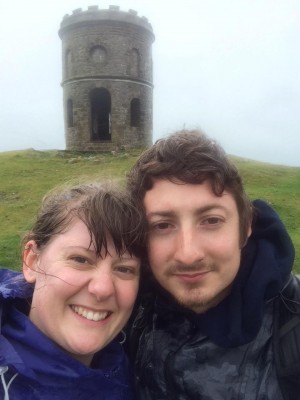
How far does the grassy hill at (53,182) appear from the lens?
12266 mm

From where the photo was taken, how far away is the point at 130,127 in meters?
25.8

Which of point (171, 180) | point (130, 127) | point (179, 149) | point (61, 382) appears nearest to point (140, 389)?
point (61, 382)

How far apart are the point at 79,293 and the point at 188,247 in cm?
60

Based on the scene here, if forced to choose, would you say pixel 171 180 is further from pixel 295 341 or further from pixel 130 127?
pixel 130 127

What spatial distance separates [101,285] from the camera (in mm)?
2426

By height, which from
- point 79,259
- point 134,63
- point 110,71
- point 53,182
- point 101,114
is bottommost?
point 53,182

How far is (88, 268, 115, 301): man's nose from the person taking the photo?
2.42 meters

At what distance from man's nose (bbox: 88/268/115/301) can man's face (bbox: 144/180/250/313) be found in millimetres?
291

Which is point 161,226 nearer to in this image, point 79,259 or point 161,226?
point 161,226

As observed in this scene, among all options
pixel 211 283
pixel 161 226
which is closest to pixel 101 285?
pixel 161 226

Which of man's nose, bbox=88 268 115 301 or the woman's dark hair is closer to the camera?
man's nose, bbox=88 268 115 301

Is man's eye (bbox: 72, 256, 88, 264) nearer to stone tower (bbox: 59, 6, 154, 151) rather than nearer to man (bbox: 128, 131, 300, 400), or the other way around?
man (bbox: 128, 131, 300, 400)

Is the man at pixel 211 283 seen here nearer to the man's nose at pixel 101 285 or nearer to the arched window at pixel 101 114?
the man's nose at pixel 101 285

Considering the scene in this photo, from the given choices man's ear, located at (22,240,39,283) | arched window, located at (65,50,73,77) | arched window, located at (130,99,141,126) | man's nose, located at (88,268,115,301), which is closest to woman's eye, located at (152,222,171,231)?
man's nose, located at (88,268,115,301)
